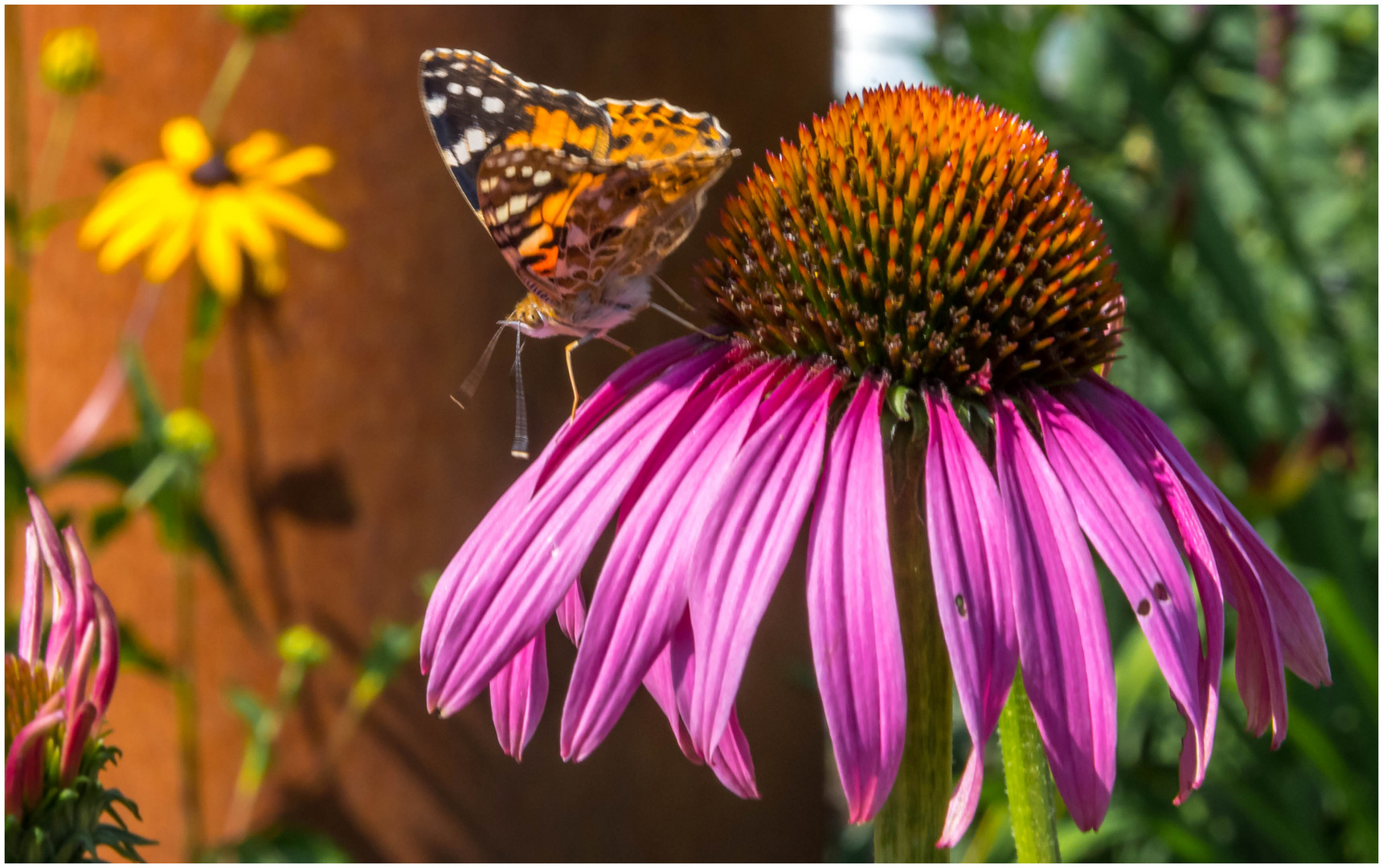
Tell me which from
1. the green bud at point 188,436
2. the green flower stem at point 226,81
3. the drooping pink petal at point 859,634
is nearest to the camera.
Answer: the drooping pink petal at point 859,634

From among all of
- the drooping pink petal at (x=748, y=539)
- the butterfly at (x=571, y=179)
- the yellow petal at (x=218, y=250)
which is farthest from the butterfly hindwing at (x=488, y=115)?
the yellow petal at (x=218, y=250)

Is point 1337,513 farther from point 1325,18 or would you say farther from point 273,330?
point 273,330

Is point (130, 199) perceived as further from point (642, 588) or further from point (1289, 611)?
point (1289, 611)

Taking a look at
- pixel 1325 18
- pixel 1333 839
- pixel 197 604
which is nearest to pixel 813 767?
pixel 1333 839

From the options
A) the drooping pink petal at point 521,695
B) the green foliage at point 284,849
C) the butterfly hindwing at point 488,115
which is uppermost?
the butterfly hindwing at point 488,115

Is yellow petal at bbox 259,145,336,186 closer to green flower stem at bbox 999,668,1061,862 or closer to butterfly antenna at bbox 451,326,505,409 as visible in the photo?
butterfly antenna at bbox 451,326,505,409

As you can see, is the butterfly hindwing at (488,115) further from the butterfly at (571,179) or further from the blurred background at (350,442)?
the blurred background at (350,442)
